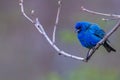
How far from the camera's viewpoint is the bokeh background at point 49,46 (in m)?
12.0

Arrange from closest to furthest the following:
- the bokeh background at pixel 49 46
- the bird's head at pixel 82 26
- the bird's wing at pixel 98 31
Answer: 1. the bird's wing at pixel 98 31
2. the bird's head at pixel 82 26
3. the bokeh background at pixel 49 46

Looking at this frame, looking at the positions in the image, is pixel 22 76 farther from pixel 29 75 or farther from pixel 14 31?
pixel 14 31

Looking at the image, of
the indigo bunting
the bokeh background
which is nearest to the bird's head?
the indigo bunting

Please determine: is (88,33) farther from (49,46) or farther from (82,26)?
(49,46)

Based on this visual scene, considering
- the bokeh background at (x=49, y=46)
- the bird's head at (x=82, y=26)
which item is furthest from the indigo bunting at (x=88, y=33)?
the bokeh background at (x=49, y=46)

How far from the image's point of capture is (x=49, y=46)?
1324 cm

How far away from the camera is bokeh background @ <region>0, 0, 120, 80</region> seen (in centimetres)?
1202

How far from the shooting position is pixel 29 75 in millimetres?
12938

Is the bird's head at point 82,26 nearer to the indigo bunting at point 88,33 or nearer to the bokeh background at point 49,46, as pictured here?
the indigo bunting at point 88,33

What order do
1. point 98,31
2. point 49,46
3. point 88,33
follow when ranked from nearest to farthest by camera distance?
point 98,31 → point 88,33 → point 49,46

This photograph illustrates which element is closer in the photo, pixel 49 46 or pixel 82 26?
pixel 82 26

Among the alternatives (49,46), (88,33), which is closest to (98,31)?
(88,33)

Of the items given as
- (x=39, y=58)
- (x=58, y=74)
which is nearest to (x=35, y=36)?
(x=39, y=58)

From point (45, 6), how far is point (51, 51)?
45.2 inches
